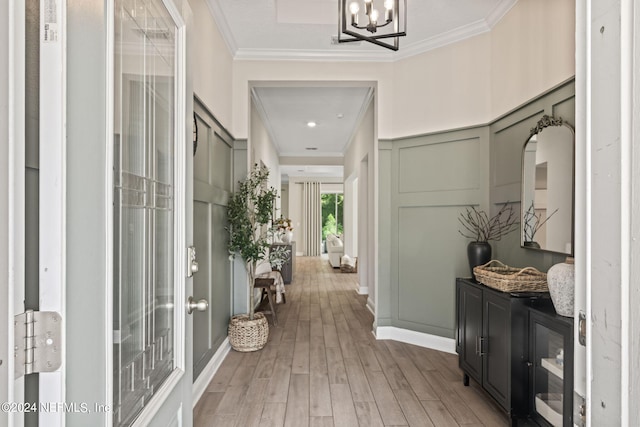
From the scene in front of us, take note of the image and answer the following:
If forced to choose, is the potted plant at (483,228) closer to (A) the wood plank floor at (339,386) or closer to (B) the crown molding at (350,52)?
→ (A) the wood plank floor at (339,386)

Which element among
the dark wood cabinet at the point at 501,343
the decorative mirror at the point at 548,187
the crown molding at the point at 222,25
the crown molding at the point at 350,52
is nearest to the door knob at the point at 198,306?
the dark wood cabinet at the point at 501,343

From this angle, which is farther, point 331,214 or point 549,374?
point 331,214

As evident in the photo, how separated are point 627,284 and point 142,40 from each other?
122 cm

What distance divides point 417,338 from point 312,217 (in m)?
8.98

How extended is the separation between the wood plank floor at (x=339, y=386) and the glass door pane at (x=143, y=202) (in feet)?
4.76

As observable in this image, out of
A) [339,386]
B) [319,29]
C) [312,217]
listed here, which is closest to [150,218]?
[339,386]

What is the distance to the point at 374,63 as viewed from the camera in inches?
148

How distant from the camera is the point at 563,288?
69.4 inches

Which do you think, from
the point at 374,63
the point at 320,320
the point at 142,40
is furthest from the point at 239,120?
the point at 142,40

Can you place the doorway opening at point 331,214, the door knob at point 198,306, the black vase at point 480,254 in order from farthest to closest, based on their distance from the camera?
the doorway opening at point 331,214 < the black vase at point 480,254 < the door knob at point 198,306

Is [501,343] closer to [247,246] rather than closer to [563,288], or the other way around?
[563,288]

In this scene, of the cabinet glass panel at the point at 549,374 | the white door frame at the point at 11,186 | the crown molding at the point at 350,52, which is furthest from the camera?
the crown molding at the point at 350,52

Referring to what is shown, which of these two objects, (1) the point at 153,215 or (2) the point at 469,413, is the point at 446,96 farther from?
(1) the point at 153,215

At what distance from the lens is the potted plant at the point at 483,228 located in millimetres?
2820
